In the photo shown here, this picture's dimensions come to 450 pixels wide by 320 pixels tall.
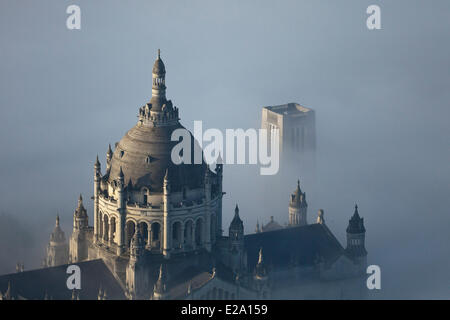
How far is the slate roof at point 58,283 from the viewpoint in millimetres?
186875

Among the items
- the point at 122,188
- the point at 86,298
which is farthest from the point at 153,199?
the point at 86,298

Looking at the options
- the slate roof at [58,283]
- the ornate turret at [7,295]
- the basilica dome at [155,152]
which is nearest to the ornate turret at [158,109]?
the basilica dome at [155,152]

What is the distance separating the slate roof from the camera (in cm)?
18688

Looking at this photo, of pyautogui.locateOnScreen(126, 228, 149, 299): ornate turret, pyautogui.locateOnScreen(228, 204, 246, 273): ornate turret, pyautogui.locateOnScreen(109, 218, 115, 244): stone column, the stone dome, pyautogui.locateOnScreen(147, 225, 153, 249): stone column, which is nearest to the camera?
pyautogui.locateOnScreen(126, 228, 149, 299): ornate turret

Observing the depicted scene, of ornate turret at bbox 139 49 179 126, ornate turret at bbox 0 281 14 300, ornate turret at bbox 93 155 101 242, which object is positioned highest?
ornate turret at bbox 139 49 179 126

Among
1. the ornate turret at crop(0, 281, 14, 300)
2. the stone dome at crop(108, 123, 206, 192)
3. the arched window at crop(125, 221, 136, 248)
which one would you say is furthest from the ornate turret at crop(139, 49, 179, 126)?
the ornate turret at crop(0, 281, 14, 300)

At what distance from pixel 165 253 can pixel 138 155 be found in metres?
14.2

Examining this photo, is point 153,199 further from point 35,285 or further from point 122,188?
point 35,285

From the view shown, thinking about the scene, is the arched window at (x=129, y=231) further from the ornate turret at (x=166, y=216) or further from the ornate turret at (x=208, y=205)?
the ornate turret at (x=208, y=205)

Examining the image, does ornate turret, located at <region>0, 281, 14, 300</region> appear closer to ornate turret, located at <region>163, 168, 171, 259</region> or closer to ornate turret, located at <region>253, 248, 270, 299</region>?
ornate turret, located at <region>163, 168, 171, 259</region>

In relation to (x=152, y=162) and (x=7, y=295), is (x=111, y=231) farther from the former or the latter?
(x=7, y=295)

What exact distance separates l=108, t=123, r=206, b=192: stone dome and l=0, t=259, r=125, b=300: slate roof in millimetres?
13274
